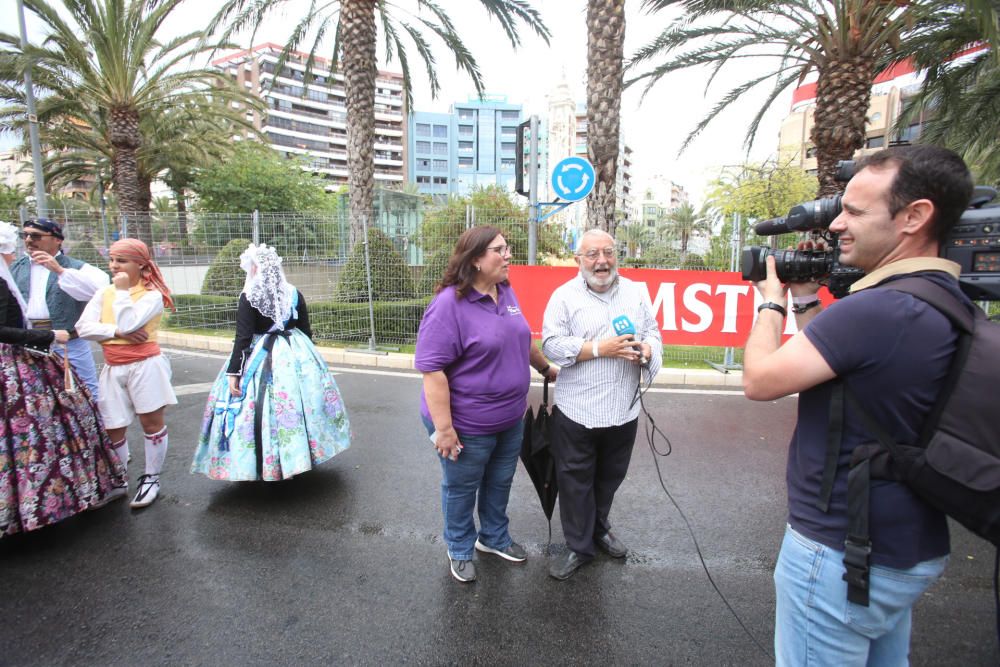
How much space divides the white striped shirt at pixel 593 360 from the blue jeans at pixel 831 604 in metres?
1.26

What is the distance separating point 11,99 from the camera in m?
15.7

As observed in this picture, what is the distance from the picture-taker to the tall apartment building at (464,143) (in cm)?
9938

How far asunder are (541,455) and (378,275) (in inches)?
240

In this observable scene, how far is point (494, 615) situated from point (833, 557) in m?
1.64

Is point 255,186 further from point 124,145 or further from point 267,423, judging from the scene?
point 267,423

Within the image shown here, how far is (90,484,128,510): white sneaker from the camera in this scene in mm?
3483

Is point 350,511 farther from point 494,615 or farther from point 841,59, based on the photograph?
point 841,59

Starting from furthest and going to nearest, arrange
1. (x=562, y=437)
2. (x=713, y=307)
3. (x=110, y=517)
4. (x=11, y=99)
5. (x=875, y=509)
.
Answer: (x=11, y=99), (x=713, y=307), (x=110, y=517), (x=562, y=437), (x=875, y=509)

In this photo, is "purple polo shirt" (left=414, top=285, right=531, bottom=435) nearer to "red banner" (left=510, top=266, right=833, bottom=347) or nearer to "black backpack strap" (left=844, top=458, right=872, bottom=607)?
"black backpack strap" (left=844, top=458, right=872, bottom=607)

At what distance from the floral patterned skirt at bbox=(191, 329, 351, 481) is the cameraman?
297 centimetres

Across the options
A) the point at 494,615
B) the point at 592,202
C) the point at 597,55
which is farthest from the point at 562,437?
the point at 597,55

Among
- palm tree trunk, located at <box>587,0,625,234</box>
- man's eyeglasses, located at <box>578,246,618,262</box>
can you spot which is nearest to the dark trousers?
man's eyeglasses, located at <box>578,246,618,262</box>

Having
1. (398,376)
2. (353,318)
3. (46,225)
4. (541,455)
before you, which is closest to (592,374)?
(541,455)

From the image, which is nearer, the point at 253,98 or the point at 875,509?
the point at 875,509
